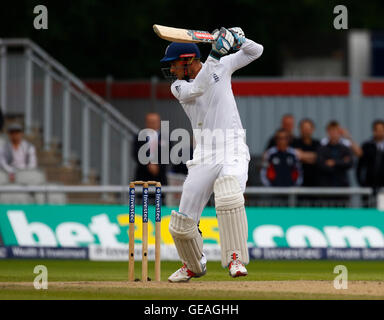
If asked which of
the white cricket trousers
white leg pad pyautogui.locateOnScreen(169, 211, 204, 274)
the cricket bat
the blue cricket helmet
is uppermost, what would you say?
the cricket bat

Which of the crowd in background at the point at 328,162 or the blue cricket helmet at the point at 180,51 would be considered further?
the crowd in background at the point at 328,162

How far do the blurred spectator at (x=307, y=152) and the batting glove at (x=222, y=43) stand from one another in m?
6.76

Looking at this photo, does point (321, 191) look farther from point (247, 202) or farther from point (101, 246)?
point (101, 246)

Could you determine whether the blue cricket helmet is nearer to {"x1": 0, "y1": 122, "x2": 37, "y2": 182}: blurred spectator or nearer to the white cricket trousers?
the white cricket trousers

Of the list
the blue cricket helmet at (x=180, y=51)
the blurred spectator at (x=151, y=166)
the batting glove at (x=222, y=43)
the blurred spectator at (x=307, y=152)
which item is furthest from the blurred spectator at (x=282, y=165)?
the batting glove at (x=222, y=43)

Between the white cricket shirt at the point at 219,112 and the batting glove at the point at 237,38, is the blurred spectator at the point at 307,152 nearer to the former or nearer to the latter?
the white cricket shirt at the point at 219,112

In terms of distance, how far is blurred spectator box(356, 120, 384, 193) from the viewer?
15.8 m

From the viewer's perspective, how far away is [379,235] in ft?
48.4

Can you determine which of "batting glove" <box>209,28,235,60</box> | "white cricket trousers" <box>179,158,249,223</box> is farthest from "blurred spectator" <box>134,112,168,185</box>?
"batting glove" <box>209,28,235,60</box>

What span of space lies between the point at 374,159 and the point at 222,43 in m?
7.00

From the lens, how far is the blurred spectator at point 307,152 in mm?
16156

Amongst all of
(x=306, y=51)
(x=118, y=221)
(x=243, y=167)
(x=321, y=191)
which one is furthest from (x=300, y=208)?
(x=306, y=51)

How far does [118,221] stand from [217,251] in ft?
4.78

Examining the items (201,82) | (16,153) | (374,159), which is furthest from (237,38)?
(16,153)
